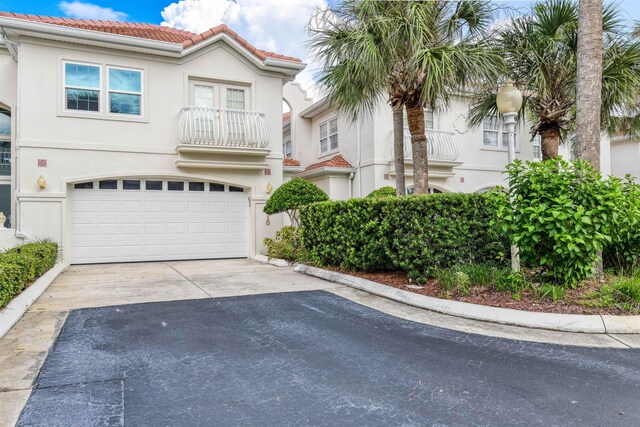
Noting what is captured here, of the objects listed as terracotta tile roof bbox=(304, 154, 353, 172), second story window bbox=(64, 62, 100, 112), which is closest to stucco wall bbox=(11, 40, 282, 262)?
second story window bbox=(64, 62, 100, 112)

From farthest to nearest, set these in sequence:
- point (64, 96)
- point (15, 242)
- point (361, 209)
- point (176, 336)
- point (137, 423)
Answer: point (64, 96)
point (15, 242)
point (361, 209)
point (176, 336)
point (137, 423)

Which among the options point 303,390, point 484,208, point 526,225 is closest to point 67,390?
point 303,390

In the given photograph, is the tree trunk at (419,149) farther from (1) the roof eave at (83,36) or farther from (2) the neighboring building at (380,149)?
(1) the roof eave at (83,36)

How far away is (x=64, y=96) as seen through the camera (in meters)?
11.6

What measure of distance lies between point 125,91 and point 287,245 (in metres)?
6.41

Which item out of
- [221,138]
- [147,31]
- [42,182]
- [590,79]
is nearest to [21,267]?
[42,182]

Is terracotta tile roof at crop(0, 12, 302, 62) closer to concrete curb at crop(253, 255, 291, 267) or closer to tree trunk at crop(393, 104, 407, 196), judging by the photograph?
tree trunk at crop(393, 104, 407, 196)

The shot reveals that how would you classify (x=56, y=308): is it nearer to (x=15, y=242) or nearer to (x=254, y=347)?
(x=254, y=347)

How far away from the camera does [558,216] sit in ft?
18.7

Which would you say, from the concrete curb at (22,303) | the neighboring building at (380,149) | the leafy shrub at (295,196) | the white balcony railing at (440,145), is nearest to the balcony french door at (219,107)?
the leafy shrub at (295,196)

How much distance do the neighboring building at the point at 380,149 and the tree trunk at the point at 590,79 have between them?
22.8ft

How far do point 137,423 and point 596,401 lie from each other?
11.3 feet

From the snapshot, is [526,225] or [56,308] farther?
[56,308]

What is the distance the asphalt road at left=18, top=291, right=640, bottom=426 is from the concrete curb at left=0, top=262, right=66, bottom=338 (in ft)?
2.47
